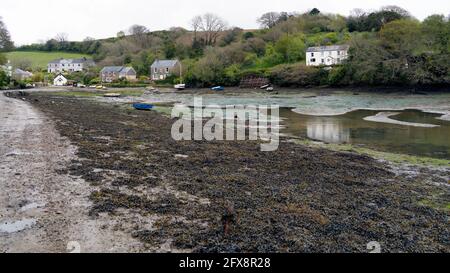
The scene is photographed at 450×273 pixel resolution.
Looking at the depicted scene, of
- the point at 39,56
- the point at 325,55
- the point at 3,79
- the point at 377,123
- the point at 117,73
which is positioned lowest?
the point at 377,123

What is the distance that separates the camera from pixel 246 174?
1176 centimetres

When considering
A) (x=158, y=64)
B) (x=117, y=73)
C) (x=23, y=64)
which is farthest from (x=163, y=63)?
(x=23, y=64)

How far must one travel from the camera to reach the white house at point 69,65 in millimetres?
116406

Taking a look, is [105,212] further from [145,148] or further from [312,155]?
[312,155]

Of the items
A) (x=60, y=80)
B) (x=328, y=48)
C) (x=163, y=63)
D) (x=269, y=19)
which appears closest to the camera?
(x=328, y=48)

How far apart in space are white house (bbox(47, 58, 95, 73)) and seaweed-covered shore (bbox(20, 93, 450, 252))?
111 m

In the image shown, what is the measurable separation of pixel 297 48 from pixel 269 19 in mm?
42489

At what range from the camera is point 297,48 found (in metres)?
74.9

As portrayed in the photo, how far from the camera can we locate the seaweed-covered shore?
22.5ft

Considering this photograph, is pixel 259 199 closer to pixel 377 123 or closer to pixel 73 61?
pixel 377 123

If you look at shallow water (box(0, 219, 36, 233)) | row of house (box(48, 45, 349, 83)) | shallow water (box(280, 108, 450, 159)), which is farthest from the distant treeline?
shallow water (box(0, 219, 36, 233))

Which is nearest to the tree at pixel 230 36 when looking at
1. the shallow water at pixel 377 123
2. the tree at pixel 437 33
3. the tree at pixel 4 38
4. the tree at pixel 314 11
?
the tree at pixel 314 11

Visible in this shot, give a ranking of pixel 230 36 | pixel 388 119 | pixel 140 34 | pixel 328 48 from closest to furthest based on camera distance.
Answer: pixel 388 119
pixel 328 48
pixel 230 36
pixel 140 34

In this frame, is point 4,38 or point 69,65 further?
point 69,65
